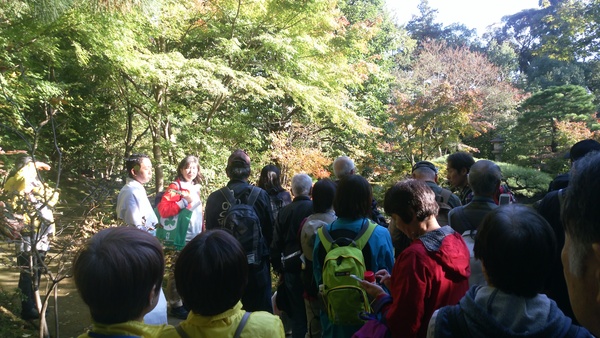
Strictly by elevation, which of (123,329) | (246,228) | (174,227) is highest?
(123,329)

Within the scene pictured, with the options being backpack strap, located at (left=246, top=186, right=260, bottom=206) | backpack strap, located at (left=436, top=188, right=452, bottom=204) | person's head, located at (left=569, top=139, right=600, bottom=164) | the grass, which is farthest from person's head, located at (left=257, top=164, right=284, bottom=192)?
person's head, located at (left=569, top=139, right=600, bottom=164)

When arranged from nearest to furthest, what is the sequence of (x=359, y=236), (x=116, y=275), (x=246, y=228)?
(x=116, y=275) → (x=359, y=236) → (x=246, y=228)

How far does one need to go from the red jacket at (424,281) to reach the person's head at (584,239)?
3.06ft

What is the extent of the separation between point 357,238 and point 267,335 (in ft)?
3.43

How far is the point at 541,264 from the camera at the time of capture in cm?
127

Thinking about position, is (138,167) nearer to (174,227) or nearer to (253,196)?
(174,227)

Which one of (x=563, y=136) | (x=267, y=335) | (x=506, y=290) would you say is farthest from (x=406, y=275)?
(x=563, y=136)

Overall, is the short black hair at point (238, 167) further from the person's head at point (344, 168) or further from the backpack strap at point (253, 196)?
the person's head at point (344, 168)

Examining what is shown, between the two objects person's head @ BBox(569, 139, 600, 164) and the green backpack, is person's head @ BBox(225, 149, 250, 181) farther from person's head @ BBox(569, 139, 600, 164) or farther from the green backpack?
person's head @ BBox(569, 139, 600, 164)

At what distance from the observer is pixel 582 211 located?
28.2 inches

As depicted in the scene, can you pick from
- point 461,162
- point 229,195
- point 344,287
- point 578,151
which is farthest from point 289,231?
point 578,151

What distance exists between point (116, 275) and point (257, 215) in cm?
203

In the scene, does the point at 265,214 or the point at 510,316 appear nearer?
the point at 510,316

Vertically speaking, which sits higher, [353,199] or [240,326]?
[353,199]
